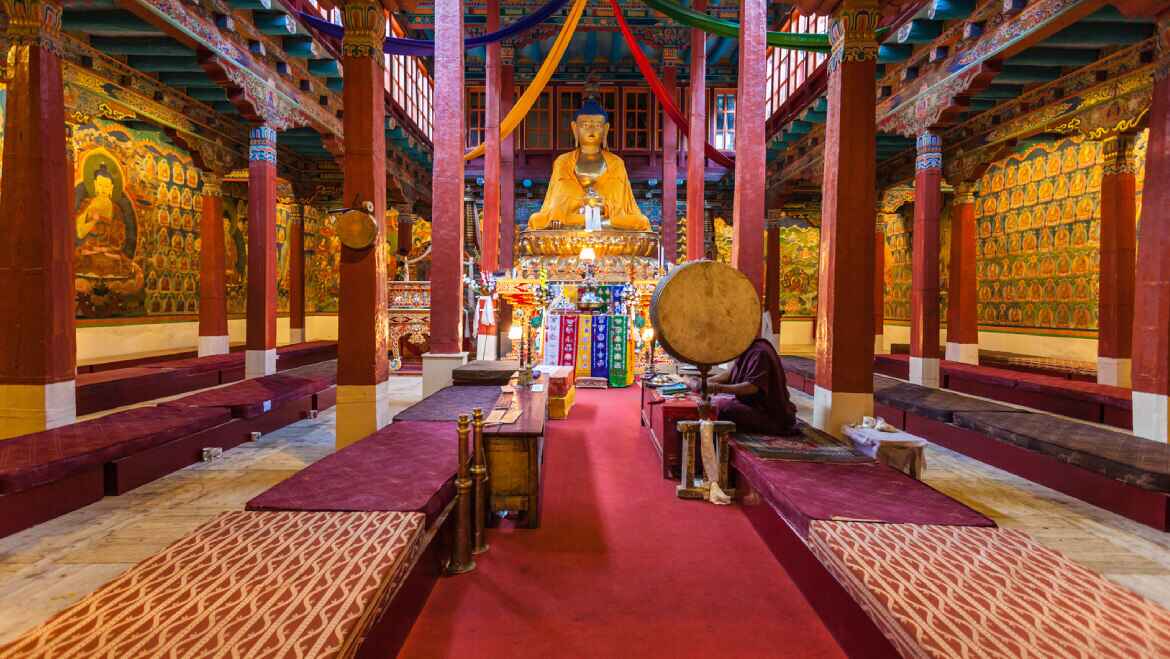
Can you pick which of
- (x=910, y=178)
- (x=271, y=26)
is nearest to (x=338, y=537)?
(x=271, y=26)

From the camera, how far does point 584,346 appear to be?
8.91m

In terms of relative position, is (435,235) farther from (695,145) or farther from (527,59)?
(527,59)

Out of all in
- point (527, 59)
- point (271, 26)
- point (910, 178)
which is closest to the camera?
point (271, 26)

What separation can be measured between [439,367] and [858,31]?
5.56m

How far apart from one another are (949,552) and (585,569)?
1665mm

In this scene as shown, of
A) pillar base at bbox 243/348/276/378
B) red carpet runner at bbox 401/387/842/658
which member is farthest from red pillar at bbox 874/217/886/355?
pillar base at bbox 243/348/276/378

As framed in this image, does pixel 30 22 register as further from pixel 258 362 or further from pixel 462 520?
pixel 462 520

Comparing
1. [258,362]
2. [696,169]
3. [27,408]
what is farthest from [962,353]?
[27,408]

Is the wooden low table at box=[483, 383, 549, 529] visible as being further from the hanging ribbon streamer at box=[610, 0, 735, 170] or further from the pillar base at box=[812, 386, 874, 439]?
the hanging ribbon streamer at box=[610, 0, 735, 170]

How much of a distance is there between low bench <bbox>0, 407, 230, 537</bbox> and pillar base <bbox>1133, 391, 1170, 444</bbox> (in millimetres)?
8334

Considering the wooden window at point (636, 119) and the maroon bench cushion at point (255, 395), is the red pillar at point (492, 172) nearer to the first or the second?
the maroon bench cushion at point (255, 395)

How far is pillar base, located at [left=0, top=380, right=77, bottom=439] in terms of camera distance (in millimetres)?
4953

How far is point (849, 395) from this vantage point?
468cm

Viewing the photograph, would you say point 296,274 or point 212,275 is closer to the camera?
point 212,275
